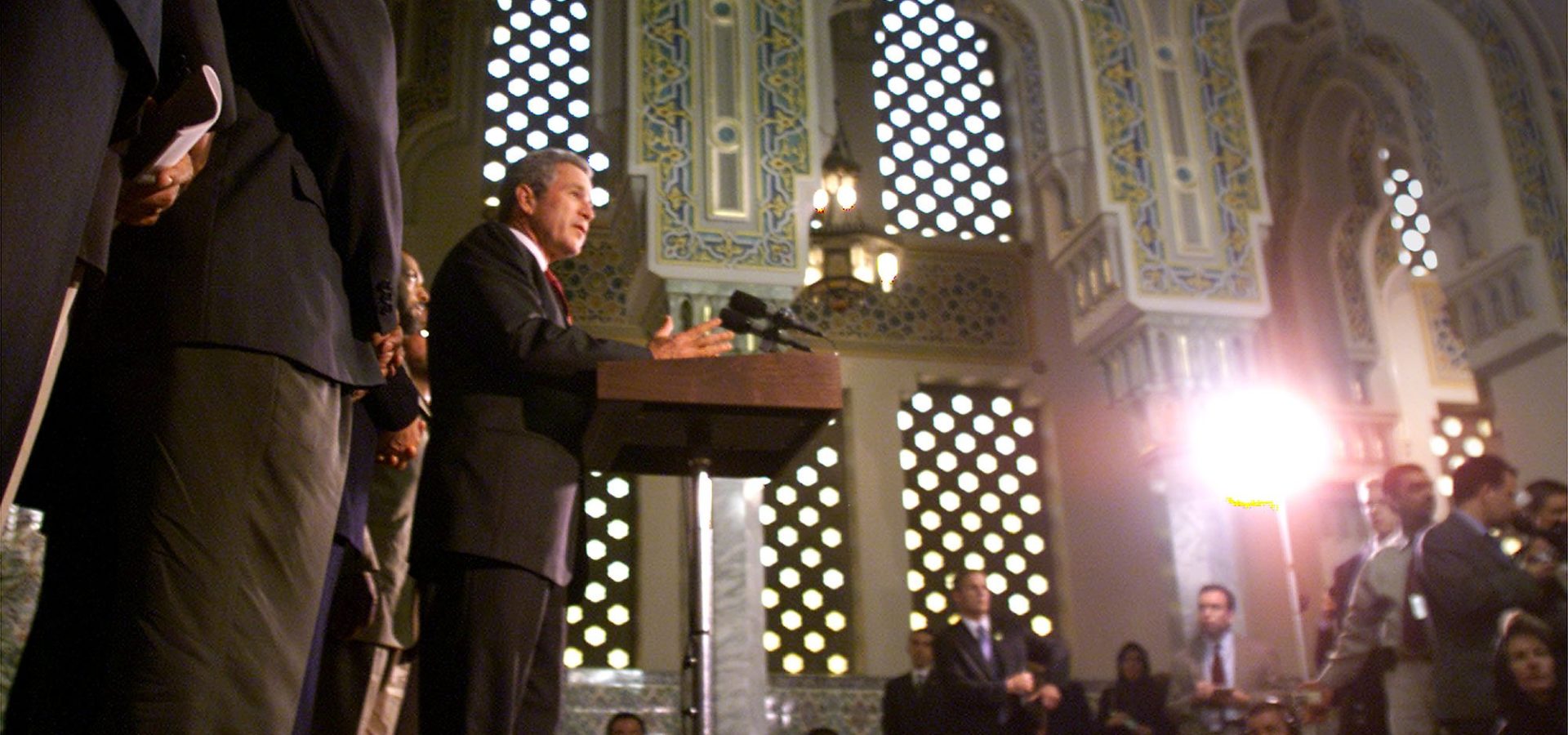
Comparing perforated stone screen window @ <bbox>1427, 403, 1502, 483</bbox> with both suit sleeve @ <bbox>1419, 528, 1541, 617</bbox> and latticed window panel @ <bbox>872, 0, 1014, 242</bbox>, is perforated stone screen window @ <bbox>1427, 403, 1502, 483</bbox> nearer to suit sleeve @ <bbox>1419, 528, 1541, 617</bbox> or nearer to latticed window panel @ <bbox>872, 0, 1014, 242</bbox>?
latticed window panel @ <bbox>872, 0, 1014, 242</bbox>

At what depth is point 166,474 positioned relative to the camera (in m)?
1.71

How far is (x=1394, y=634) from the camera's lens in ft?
19.9

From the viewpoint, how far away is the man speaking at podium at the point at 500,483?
257 centimetres

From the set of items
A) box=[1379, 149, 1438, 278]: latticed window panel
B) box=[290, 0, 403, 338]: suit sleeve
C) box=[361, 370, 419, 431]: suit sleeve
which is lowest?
box=[361, 370, 419, 431]: suit sleeve

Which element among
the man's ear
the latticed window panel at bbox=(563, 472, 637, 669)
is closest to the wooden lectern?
the man's ear

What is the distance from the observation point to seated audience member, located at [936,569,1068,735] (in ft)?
20.3

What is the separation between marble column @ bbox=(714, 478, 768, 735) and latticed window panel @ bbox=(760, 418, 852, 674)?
2439mm

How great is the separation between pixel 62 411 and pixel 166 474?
225 millimetres

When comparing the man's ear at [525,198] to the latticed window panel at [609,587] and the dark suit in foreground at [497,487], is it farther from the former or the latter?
the latticed window panel at [609,587]

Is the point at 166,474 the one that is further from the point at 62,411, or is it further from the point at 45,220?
the point at 45,220

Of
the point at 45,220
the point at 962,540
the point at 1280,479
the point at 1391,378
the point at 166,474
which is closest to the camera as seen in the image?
the point at 45,220

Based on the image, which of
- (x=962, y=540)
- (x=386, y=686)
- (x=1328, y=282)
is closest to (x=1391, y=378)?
(x=1328, y=282)

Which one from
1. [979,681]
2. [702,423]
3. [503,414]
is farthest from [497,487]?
[979,681]

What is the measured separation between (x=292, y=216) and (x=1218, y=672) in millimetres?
5950
